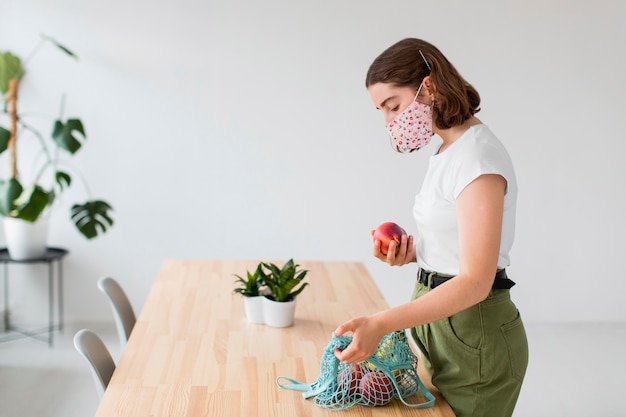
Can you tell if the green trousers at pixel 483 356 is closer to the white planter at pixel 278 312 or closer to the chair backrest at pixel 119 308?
the white planter at pixel 278 312

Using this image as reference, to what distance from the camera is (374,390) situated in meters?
1.73

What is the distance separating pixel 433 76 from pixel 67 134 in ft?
9.65

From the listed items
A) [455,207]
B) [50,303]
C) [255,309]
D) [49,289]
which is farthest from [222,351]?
[49,289]

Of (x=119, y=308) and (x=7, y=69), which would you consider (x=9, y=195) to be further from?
(x=119, y=308)

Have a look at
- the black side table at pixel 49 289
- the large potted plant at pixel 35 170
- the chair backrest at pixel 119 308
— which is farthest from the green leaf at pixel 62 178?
the chair backrest at pixel 119 308

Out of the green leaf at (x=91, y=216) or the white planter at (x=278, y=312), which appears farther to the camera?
the green leaf at (x=91, y=216)

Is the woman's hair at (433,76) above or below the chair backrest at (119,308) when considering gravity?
above

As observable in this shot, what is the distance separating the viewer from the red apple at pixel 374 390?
5.70ft

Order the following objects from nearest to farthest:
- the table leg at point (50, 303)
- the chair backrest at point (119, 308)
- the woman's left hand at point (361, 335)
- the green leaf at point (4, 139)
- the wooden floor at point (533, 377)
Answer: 1. the woman's left hand at point (361, 335)
2. the chair backrest at point (119, 308)
3. the wooden floor at point (533, 377)
4. the green leaf at point (4, 139)
5. the table leg at point (50, 303)

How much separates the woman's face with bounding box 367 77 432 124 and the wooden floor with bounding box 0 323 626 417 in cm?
229

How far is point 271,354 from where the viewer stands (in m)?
2.13

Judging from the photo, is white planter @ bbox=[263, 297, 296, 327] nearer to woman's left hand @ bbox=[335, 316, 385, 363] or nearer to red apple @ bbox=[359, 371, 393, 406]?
red apple @ bbox=[359, 371, 393, 406]

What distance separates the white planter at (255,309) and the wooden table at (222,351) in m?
0.03

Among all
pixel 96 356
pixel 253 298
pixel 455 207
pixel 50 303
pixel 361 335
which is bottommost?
pixel 50 303
